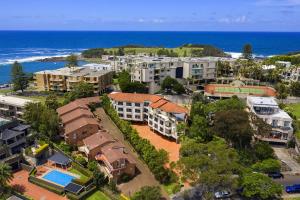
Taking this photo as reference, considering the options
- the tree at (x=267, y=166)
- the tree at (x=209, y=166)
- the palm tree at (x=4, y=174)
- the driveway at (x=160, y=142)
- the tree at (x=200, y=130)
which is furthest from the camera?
the tree at (x=200, y=130)

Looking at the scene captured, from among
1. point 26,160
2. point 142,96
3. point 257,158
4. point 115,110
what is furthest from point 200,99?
point 26,160

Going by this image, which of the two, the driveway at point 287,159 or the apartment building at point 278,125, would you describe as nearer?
the driveway at point 287,159

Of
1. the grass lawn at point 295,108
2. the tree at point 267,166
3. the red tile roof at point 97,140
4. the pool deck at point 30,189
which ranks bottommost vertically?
the pool deck at point 30,189

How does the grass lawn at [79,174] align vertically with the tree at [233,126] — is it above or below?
below

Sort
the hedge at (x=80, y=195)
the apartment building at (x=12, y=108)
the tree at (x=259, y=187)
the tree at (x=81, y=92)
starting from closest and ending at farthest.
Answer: the tree at (x=259, y=187) → the hedge at (x=80, y=195) → the apartment building at (x=12, y=108) → the tree at (x=81, y=92)

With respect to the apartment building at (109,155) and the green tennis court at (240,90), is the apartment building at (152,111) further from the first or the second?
the green tennis court at (240,90)

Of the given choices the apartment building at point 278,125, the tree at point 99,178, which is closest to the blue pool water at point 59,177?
the tree at point 99,178
